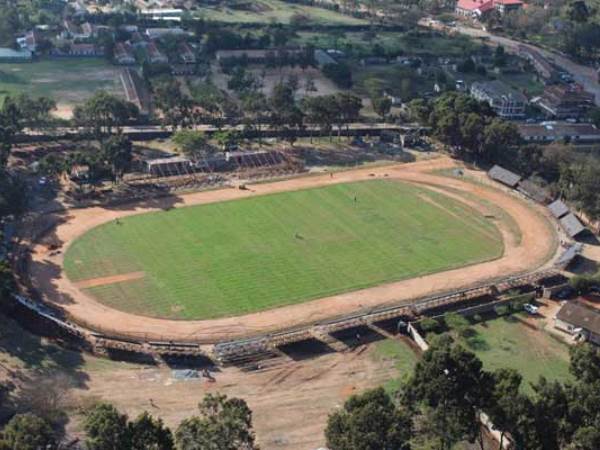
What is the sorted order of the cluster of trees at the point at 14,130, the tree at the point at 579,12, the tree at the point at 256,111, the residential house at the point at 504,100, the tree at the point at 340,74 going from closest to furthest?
the cluster of trees at the point at 14,130 → the tree at the point at 256,111 → the residential house at the point at 504,100 → the tree at the point at 340,74 → the tree at the point at 579,12

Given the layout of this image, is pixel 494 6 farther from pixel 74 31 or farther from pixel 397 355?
pixel 397 355

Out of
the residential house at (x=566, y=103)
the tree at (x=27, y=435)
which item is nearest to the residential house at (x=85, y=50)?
the residential house at (x=566, y=103)

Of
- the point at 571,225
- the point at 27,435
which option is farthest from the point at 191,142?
the point at 27,435

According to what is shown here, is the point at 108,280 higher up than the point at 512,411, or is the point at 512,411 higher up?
the point at 512,411

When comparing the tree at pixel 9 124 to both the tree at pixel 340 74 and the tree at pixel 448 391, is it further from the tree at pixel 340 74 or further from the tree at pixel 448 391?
the tree at pixel 448 391

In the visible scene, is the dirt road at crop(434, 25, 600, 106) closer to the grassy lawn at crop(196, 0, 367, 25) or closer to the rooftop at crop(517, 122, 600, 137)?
the rooftop at crop(517, 122, 600, 137)
